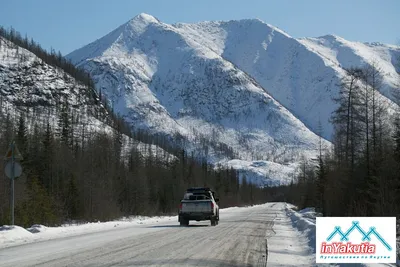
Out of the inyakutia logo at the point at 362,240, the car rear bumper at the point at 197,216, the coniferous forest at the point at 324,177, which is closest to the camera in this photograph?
the inyakutia logo at the point at 362,240

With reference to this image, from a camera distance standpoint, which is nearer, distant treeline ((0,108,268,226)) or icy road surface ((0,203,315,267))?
icy road surface ((0,203,315,267))

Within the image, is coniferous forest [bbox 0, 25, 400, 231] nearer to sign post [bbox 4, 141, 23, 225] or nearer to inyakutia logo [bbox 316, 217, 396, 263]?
inyakutia logo [bbox 316, 217, 396, 263]

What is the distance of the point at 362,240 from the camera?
11.8 meters

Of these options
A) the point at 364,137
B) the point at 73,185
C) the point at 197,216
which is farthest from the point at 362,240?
the point at 73,185

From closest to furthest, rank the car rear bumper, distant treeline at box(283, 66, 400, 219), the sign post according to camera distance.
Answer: the sign post
distant treeline at box(283, 66, 400, 219)
the car rear bumper

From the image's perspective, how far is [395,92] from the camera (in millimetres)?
29188

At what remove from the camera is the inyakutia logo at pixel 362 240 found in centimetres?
1166

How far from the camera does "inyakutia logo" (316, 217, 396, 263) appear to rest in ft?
38.2

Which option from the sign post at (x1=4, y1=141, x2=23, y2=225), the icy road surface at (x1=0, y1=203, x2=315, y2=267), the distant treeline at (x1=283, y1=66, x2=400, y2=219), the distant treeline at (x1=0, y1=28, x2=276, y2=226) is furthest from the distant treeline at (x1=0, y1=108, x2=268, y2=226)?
the distant treeline at (x1=283, y1=66, x2=400, y2=219)

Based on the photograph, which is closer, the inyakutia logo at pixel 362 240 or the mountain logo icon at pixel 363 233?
the inyakutia logo at pixel 362 240

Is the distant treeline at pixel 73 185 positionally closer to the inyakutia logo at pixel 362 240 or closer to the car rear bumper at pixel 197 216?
the car rear bumper at pixel 197 216

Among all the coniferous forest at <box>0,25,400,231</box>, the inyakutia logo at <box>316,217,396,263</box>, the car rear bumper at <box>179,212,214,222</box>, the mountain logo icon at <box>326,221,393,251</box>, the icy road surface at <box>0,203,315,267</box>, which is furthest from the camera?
the car rear bumper at <box>179,212,214,222</box>

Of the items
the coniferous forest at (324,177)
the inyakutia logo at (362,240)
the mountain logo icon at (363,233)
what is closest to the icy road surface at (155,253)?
the inyakutia logo at (362,240)

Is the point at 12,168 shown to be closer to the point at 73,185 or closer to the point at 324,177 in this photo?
the point at 73,185
